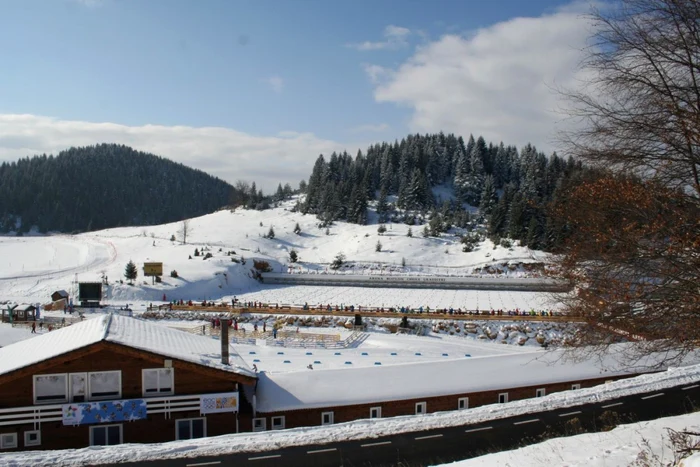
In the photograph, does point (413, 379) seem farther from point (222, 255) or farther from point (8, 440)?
point (222, 255)

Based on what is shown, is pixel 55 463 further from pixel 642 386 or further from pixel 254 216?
pixel 254 216

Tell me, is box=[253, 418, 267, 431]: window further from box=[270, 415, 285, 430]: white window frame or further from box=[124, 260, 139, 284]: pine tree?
box=[124, 260, 139, 284]: pine tree

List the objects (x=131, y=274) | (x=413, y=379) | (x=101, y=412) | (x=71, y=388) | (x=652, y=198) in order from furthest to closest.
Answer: (x=131, y=274), (x=413, y=379), (x=71, y=388), (x=101, y=412), (x=652, y=198)

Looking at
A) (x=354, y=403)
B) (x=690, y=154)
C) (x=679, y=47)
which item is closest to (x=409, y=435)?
(x=354, y=403)

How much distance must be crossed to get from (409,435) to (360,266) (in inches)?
2159

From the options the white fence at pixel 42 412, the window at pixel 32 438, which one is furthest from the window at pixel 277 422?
the window at pixel 32 438

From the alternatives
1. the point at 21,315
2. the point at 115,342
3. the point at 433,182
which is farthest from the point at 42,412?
the point at 433,182

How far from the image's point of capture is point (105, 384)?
50.7ft

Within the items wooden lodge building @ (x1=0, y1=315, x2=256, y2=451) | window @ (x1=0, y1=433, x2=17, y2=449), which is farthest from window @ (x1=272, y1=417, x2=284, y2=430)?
window @ (x1=0, y1=433, x2=17, y2=449)

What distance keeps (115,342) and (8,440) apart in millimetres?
3911

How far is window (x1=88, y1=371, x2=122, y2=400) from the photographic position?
15367 millimetres

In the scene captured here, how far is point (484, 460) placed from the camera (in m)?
9.45

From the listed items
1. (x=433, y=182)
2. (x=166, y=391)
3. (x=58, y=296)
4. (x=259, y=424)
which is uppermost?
(x=433, y=182)

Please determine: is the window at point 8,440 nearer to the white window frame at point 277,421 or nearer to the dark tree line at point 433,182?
the white window frame at point 277,421
